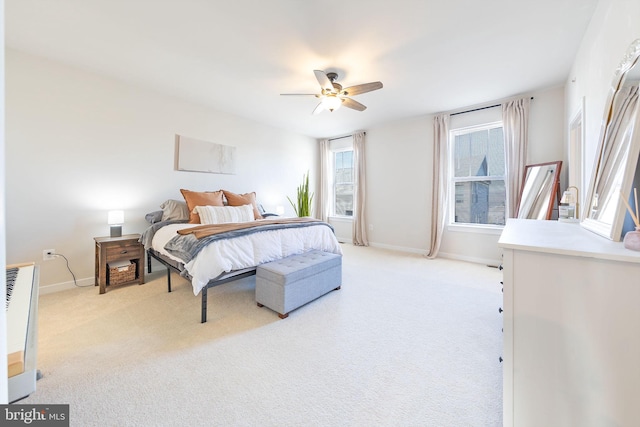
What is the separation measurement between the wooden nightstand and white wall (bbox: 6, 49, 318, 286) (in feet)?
1.27

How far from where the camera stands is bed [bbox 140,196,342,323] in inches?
80.9

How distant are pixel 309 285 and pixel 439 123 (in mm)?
3568

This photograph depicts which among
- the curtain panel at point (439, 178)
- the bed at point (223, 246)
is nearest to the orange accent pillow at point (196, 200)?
the bed at point (223, 246)

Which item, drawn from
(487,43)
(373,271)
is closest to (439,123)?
(487,43)

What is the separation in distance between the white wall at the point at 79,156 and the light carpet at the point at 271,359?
68 cm

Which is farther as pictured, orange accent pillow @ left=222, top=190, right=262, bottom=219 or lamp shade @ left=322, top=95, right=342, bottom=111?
orange accent pillow @ left=222, top=190, right=262, bottom=219

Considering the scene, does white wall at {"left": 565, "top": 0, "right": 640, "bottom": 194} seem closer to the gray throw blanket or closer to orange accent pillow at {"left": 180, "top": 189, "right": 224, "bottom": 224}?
the gray throw blanket

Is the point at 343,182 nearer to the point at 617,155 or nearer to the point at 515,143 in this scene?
the point at 515,143

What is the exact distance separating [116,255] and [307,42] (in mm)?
3062

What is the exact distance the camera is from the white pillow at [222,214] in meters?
3.13

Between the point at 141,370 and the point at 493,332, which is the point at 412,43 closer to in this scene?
the point at 493,332

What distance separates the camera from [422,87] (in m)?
3.16

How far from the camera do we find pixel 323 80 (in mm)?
2465

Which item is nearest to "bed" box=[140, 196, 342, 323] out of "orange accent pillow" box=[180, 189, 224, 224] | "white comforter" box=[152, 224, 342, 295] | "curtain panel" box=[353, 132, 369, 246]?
"white comforter" box=[152, 224, 342, 295]
